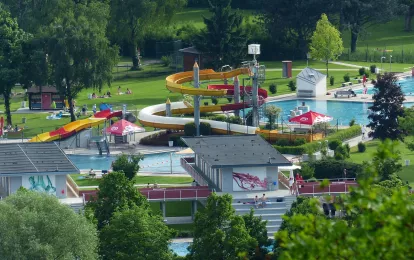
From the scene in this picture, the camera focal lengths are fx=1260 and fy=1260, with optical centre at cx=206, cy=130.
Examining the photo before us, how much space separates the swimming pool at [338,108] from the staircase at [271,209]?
26720mm

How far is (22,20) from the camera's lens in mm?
106875

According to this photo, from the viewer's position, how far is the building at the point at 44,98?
309 ft

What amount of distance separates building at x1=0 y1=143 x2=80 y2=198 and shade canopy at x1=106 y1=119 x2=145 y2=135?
1596 cm

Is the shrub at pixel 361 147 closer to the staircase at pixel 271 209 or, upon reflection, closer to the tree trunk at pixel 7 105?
the staircase at pixel 271 209

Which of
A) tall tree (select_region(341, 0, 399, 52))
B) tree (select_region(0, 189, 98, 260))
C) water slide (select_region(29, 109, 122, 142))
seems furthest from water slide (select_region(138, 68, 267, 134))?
tree (select_region(0, 189, 98, 260))

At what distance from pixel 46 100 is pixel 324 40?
2544 centimetres

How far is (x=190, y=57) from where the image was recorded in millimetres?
110188

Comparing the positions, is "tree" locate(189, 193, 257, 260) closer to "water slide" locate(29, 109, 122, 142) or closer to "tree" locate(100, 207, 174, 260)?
"tree" locate(100, 207, 174, 260)

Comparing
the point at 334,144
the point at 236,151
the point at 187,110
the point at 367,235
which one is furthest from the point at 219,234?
the point at 187,110

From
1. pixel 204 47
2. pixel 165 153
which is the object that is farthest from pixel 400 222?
pixel 204 47

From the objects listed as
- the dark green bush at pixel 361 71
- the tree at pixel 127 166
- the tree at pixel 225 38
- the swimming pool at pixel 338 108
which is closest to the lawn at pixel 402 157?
the swimming pool at pixel 338 108

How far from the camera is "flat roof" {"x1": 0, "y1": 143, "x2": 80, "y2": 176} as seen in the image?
59250 mm

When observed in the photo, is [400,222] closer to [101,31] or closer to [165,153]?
[165,153]

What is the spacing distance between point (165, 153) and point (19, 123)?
17.1 metres
